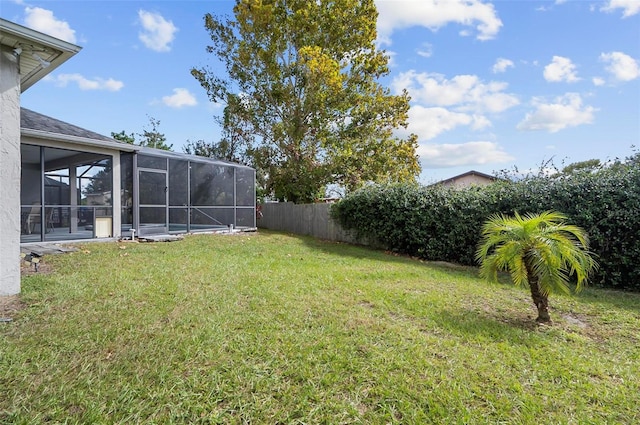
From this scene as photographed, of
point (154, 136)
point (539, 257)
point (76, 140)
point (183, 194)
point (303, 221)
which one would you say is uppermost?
point (154, 136)

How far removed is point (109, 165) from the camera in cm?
942

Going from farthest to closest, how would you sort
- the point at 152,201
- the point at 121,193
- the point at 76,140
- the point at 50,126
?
the point at 152,201 < the point at 121,193 < the point at 50,126 < the point at 76,140

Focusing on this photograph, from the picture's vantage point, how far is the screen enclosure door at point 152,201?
1000 cm

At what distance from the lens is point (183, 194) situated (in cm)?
1113

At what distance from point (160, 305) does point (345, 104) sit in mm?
13181

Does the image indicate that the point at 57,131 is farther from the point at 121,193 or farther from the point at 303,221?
the point at 303,221

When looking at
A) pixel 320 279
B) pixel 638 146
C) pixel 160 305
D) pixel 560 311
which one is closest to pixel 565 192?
pixel 638 146

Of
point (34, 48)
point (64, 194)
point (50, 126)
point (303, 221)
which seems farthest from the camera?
point (303, 221)

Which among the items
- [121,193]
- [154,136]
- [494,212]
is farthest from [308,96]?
[154,136]

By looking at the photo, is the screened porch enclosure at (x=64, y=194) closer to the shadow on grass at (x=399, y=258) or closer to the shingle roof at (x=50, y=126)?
the shingle roof at (x=50, y=126)

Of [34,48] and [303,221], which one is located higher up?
[34,48]

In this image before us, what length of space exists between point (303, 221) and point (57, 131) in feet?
29.4

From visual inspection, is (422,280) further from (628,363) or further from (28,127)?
(28,127)

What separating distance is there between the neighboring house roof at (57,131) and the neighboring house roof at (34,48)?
10.5ft
